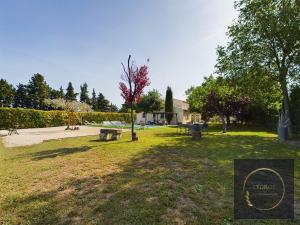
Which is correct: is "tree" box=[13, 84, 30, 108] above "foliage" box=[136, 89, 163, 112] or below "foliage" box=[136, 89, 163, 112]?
above

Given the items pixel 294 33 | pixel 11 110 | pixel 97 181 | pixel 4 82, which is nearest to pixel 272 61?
pixel 294 33

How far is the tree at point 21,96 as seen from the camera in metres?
65.0

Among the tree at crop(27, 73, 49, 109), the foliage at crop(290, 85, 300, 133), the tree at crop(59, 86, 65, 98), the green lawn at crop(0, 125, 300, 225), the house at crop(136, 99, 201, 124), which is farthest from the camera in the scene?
the tree at crop(59, 86, 65, 98)

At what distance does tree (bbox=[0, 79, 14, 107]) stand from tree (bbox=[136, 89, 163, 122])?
40158 millimetres

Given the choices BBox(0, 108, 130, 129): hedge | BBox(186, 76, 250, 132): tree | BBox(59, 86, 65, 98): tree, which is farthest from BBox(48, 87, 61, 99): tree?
BBox(186, 76, 250, 132): tree

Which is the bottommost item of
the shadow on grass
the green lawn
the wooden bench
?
the green lawn

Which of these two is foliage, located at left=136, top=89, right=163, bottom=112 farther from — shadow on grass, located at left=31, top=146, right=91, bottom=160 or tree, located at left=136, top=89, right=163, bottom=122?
shadow on grass, located at left=31, top=146, right=91, bottom=160

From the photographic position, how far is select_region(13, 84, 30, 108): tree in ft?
213

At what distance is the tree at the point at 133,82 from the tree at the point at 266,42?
843cm

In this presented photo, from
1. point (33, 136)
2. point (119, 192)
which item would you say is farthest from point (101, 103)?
point (119, 192)

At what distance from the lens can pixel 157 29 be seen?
594 inches

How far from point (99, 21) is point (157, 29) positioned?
412cm

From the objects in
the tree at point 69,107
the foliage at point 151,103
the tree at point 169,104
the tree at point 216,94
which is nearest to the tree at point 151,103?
the foliage at point 151,103

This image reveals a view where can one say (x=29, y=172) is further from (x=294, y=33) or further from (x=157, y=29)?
(x=294, y=33)
